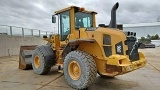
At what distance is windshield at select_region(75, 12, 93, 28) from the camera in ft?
22.8

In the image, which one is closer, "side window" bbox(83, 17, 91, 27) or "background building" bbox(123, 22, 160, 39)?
"side window" bbox(83, 17, 91, 27)

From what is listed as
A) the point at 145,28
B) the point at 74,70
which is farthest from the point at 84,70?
the point at 145,28

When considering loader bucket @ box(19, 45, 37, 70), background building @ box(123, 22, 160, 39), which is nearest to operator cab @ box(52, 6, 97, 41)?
loader bucket @ box(19, 45, 37, 70)

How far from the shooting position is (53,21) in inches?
297

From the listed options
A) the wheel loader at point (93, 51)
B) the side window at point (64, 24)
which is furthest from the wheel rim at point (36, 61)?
the side window at point (64, 24)

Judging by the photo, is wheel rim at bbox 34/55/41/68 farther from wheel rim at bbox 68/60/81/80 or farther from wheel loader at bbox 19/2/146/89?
wheel rim at bbox 68/60/81/80

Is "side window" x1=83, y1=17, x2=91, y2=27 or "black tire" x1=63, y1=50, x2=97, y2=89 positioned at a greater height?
"side window" x1=83, y1=17, x2=91, y2=27

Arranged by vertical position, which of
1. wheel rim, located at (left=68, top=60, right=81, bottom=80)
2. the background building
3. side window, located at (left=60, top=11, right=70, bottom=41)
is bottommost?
wheel rim, located at (left=68, top=60, right=81, bottom=80)

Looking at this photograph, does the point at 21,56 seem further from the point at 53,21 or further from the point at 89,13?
the point at 89,13

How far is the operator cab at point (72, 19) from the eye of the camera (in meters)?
6.77

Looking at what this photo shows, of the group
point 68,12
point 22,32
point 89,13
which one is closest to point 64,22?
point 68,12

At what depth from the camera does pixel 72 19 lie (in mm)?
6742

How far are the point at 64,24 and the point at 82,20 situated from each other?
0.70 metres

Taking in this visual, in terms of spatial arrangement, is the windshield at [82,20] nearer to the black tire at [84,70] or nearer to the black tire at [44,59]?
the black tire at [84,70]
